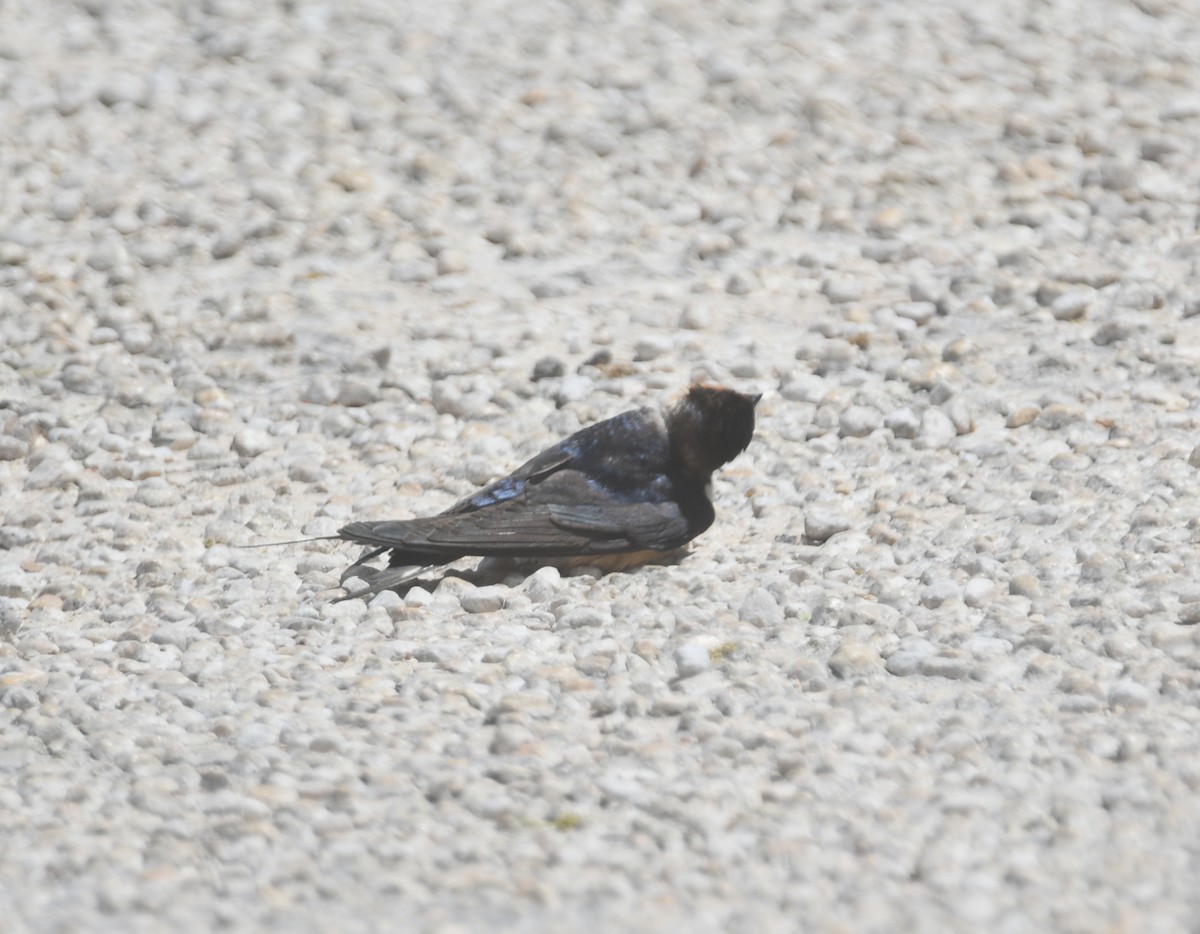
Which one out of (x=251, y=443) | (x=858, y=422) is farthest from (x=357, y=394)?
(x=858, y=422)

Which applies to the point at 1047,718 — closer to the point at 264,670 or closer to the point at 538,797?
the point at 538,797

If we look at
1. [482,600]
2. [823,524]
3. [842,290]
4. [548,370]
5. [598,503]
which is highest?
[842,290]

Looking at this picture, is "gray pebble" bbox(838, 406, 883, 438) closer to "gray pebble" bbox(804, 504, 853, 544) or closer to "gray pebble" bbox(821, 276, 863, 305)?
"gray pebble" bbox(804, 504, 853, 544)

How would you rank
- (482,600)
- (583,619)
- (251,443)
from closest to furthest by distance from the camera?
1. (583,619)
2. (482,600)
3. (251,443)

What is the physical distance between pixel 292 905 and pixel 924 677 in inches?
77.3

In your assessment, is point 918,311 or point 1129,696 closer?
point 1129,696

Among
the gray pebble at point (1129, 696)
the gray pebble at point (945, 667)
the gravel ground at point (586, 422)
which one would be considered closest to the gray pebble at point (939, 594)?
the gravel ground at point (586, 422)

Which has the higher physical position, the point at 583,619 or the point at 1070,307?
the point at 1070,307

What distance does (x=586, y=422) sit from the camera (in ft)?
22.3

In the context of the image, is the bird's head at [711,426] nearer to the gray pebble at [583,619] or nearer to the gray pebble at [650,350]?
the gray pebble at [583,619]

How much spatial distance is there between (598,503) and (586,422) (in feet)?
3.69

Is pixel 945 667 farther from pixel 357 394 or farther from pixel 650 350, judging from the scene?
pixel 357 394

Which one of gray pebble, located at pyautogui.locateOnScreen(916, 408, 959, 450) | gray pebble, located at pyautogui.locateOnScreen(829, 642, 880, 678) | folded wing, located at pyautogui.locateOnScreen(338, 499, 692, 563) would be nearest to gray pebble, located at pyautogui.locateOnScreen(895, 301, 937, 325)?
gray pebble, located at pyautogui.locateOnScreen(916, 408, 959, 450)

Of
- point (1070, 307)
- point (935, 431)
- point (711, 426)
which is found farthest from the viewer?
point (1070, 307)
